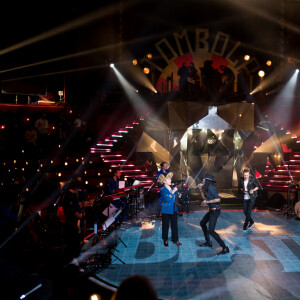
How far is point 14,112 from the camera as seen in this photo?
13.8 metres

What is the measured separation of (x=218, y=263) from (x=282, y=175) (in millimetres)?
7555

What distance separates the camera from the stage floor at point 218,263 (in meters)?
4.68

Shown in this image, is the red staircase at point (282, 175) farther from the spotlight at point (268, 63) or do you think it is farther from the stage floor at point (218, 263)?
the spotlight at point (268, 63)

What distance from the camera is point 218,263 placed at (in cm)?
568

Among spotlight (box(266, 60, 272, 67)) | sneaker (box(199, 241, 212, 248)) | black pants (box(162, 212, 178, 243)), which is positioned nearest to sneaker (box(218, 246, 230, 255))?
sneaker (box(199, 241, 212, 248))

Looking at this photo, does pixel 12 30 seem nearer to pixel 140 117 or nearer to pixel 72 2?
pixel 72 2

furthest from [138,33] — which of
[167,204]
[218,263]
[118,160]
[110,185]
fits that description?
[218,263]

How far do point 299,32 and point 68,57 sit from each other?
44.8ft

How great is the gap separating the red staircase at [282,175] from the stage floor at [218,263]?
3.07 m

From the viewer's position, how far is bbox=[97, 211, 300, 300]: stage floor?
15.4 feet

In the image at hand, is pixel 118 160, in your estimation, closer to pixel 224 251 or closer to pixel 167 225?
pixel 167 225

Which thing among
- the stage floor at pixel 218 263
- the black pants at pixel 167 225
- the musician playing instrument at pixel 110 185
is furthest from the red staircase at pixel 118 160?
the black pants at pixel 167 225

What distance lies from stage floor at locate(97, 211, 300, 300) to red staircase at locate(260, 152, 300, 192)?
307cm

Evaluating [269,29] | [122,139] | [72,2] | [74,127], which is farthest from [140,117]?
[269,29]
